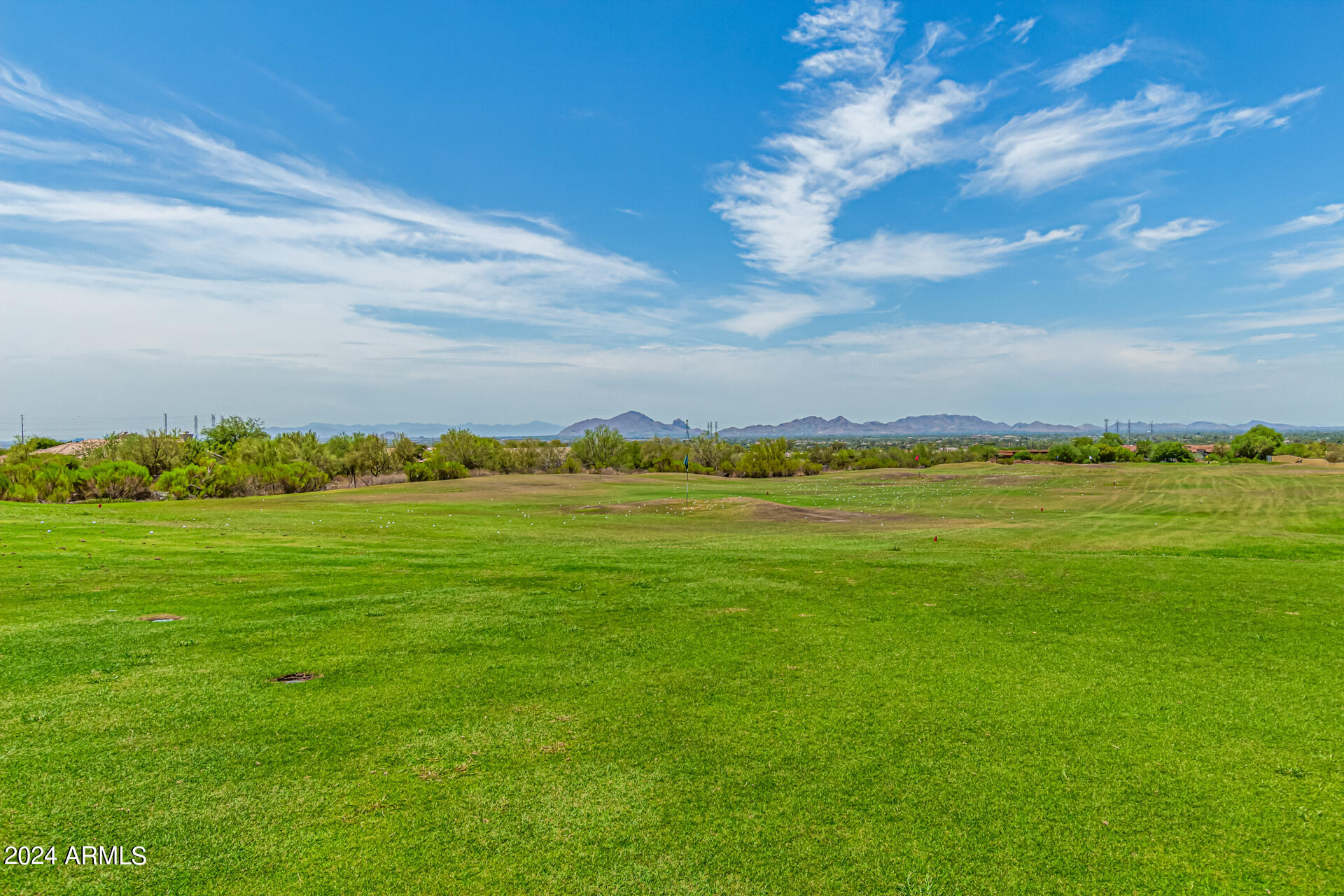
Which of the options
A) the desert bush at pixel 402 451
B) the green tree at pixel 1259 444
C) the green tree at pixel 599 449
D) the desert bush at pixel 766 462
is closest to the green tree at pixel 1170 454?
the green tree at pixel 1259 444

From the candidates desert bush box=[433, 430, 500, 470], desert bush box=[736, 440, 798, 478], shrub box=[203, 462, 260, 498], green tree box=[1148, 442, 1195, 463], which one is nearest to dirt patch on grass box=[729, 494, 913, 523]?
shrub box=[203, 462, 260, 498]

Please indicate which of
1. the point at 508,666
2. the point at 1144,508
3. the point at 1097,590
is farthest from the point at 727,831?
the point at 1144,508

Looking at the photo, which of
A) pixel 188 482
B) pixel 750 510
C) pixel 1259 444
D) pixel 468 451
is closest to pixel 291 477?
pixel 188 482

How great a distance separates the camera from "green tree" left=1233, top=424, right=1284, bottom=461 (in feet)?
298

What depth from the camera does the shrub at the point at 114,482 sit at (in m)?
36.5

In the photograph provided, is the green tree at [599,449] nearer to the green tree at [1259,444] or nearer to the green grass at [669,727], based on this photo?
the green grass at [669,727]

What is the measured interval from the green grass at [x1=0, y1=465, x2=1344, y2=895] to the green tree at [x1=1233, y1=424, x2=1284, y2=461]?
329 feet

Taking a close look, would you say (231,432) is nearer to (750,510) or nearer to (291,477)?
(291,477)

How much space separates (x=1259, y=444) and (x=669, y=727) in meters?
118

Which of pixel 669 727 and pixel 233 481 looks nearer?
pixel 669 727

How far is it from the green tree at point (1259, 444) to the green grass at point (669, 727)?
3951 inches

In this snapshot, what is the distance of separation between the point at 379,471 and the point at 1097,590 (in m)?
→ 58.1

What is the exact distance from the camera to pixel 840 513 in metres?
34.2

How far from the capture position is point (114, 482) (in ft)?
122
